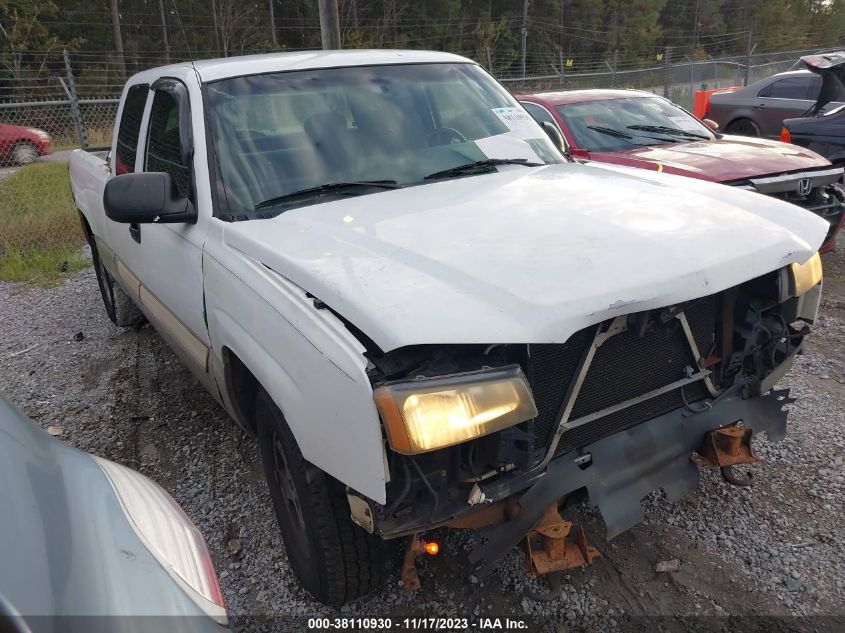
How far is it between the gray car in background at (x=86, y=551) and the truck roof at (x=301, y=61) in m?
1.95

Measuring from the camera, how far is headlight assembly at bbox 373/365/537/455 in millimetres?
1606

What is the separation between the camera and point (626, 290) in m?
1.83

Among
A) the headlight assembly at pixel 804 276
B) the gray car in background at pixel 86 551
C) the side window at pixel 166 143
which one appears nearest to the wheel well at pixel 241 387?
the side window at pixel 166 143

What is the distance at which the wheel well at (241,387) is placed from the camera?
255cm

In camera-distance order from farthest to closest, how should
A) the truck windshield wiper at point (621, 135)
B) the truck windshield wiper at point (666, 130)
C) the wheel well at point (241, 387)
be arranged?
1. the truck windshield wiper at point (666, 130)
2. the truck windshield wiper at point (621, 135)
3. the wheel well at point (241, 387)

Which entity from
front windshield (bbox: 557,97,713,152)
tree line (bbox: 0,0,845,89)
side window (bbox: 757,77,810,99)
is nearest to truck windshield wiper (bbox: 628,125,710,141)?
front windshield (bbox: 557,97,713,152)

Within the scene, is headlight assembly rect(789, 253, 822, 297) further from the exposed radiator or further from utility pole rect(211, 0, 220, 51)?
utility pole rect(211, 0, 220, 51)

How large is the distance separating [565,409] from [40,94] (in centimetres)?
2578

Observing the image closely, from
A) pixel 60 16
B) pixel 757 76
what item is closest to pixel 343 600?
pixel 757 76

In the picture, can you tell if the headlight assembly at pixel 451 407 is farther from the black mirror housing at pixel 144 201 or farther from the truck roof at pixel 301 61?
the truck roof at pixel 301 61

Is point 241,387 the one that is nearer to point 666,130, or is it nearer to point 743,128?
point 666,130

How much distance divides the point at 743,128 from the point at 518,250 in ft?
35.1

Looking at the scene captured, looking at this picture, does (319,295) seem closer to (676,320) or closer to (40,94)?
(676,320)

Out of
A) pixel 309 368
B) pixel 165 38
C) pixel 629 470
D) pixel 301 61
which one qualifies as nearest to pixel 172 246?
pixel 301 61
